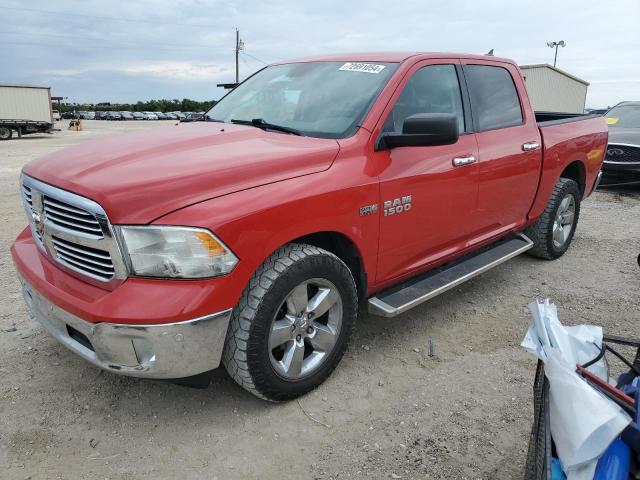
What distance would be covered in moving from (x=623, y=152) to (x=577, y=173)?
4485 millimetres

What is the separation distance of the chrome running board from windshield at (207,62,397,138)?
105 cm

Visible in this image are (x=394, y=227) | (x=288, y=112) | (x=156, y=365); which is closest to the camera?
(x=156, y=365)

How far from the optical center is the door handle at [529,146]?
4.17m

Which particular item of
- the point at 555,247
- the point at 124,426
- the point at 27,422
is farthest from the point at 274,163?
the point at 555,247

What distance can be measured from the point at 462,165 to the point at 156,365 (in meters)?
2.35

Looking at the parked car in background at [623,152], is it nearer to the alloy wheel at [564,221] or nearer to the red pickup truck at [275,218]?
the alloy wheel at [564,221]

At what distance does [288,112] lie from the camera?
3344 millimetres

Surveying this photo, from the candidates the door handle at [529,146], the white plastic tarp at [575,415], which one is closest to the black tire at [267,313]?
the white plastic tarp at [575,415]

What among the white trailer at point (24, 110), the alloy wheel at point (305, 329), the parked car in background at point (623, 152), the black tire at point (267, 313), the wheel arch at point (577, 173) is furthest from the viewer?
the white trailer at point (24, 110)

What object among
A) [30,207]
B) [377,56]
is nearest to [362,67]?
[377,56]

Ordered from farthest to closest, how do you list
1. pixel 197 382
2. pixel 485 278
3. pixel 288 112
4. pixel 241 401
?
pixel 485 278 < pixel 288 112 < pixel 241 401 < pixel 197 382

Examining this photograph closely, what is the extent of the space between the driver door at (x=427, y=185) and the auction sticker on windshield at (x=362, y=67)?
0.21 metres

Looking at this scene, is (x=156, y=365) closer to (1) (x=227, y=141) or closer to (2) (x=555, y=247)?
(1) (x=227, y=141)

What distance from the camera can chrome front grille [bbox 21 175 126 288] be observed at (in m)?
2.22
